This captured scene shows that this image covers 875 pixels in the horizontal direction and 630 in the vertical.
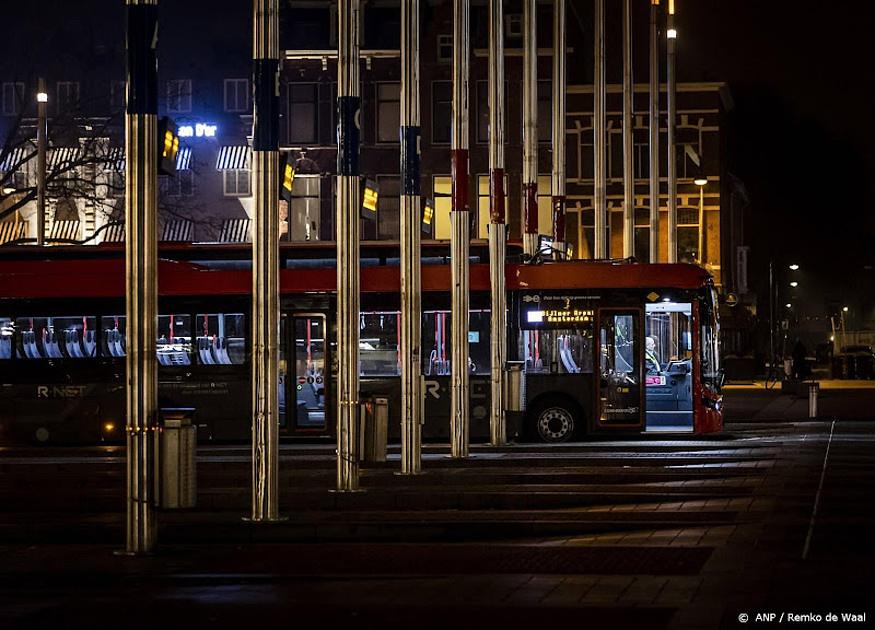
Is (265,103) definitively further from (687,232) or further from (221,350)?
(687,232)

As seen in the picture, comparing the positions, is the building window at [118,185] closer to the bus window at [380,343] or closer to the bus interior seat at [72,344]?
the bus interior seat at [72,344]

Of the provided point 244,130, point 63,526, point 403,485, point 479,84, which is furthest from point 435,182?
point 63,526

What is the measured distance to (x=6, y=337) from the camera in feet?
108

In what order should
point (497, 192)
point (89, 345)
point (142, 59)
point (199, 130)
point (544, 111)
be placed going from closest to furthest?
1. point (142, 59)
2. point (497, 192)
3. point (89, 345)
4. point (544, 111)
5. point (199, 130)

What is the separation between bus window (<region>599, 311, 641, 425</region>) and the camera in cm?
Answer: 3144

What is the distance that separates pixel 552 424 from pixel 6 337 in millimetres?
11104

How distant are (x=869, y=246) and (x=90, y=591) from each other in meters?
79.1

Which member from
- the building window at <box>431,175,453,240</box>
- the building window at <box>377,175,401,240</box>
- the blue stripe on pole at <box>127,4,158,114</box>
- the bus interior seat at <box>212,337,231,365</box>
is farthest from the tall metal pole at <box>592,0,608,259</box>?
the blue stripe on pole at <box>127,4,158,114</box>

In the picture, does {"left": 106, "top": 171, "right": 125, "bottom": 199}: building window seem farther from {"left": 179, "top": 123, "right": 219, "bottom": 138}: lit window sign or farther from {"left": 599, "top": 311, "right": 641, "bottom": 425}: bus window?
{"left": 599, "top": 311, "right": 641, "bottom": 425}: bus window

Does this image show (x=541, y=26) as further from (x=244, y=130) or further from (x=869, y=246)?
(x=869, y=246)

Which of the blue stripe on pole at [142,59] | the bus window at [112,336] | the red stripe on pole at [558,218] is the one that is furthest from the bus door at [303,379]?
the blue stripe on pole at [142,59]

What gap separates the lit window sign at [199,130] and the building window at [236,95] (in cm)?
174

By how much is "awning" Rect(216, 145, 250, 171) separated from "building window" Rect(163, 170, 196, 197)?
3.40 feet

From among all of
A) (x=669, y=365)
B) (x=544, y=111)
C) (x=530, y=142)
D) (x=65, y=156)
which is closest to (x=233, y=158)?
(x=544, y=111)
